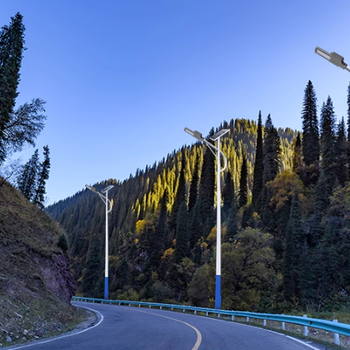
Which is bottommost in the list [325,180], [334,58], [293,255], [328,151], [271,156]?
[293,255]

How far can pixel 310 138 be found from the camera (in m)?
76.8

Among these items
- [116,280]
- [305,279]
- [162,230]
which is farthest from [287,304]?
[162,230]

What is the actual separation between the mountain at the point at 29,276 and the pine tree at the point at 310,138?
59402 millimetres

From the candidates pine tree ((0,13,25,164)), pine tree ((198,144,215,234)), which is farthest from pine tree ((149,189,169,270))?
pine tree ((0,13,25,164))

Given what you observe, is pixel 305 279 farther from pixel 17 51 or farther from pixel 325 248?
pixel 17 51

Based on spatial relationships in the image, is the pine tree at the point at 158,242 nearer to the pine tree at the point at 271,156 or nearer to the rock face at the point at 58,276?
the pine tree at the point at 271,156

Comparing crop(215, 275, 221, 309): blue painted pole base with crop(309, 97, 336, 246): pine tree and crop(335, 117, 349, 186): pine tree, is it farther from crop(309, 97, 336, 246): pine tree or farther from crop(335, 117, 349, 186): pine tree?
crop(335, 117, 349, 186): pine tree

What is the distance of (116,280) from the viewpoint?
94750mm

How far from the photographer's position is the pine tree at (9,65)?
24094 mm

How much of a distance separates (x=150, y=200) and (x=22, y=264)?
155 metres

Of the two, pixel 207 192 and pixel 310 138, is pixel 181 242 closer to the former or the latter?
pixel 207 192

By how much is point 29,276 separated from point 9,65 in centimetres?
1677

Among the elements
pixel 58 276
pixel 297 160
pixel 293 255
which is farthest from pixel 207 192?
pixel 58 276

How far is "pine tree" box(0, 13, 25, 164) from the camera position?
24094 mm
